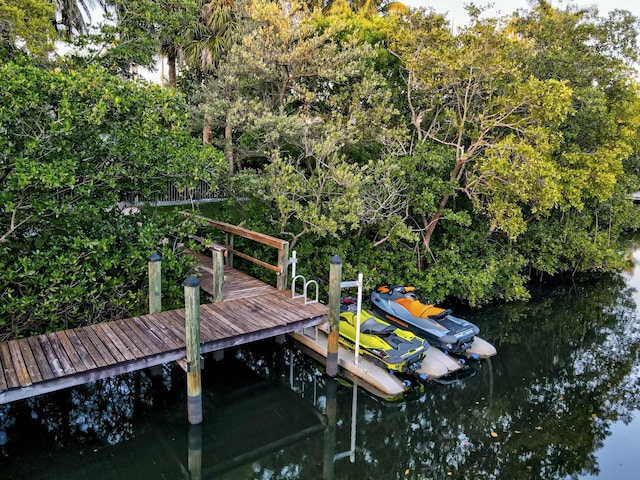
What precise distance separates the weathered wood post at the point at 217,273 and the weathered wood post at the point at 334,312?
185 cm

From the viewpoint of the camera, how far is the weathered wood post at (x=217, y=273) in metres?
7.52

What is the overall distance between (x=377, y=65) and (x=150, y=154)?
22.4 ft

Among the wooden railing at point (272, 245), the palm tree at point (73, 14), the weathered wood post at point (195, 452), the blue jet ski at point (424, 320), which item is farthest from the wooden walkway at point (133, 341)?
the palm tree at point (73, 14)

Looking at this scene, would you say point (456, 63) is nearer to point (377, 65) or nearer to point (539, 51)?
point (377, 65)

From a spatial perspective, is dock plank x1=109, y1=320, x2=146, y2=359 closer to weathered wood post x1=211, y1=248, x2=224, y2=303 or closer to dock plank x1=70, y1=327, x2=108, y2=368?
dock plank x1=70, y1=327, x2=108, y2=368

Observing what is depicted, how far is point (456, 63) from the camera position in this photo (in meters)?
9.93

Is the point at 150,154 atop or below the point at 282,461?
atop

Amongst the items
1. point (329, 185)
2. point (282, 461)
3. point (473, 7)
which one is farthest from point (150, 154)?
point (473, 7)

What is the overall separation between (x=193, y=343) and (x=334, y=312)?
2.47m

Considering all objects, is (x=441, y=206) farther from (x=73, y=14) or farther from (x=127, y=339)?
(x=73, y=14)

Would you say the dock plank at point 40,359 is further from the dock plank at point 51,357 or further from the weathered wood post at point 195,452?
the weathered wood post at point 195,452

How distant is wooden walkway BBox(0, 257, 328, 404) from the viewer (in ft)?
17.1

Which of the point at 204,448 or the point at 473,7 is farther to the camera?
the point at 473,7

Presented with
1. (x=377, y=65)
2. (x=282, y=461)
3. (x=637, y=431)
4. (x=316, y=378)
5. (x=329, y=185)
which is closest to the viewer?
(x=282, y=461)
